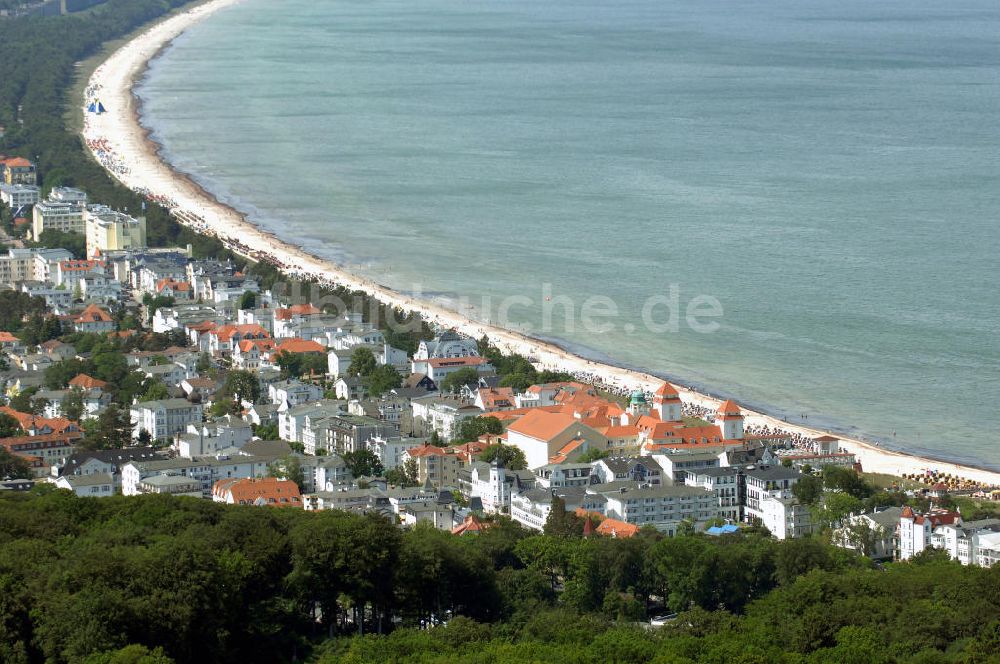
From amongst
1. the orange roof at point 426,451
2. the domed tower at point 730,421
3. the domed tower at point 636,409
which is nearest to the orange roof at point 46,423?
the orange roof at point 426,451

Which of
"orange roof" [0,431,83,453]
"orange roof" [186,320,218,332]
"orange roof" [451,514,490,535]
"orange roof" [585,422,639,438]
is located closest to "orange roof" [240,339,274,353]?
"orange roof" [186,320,218,332]

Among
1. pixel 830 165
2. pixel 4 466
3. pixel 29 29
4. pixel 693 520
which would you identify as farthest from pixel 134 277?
pixel 29 29

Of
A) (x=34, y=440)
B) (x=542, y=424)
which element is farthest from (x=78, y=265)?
(x=542, y=424)

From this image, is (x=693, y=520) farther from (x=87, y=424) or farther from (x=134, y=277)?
(x=134, y=277)

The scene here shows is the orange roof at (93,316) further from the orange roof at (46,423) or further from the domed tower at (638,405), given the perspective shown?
the domed tower at (638,405)

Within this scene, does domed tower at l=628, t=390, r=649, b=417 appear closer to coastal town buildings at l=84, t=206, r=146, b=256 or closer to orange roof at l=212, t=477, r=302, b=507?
orange roof at l=212, t=477, r=302, b=507

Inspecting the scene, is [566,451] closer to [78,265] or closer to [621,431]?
[621,431]
